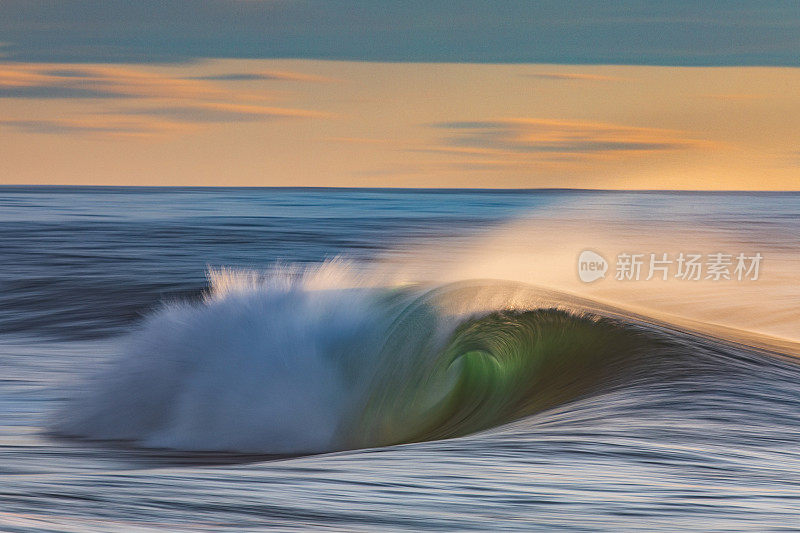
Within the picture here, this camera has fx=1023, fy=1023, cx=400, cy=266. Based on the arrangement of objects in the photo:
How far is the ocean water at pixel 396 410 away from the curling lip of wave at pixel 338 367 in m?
0.02

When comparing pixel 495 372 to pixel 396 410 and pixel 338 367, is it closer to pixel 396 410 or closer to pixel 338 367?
pixel 396 410

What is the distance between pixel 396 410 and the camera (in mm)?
6762

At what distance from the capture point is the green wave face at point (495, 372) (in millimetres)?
6520

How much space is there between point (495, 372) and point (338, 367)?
1233mm

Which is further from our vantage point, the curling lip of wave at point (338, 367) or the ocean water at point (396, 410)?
the curling lip of wave at point (338, 367)

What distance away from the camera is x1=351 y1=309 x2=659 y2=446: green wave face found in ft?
21.4

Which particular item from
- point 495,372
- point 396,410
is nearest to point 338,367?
point 396,410

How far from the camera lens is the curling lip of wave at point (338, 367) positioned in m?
6.43

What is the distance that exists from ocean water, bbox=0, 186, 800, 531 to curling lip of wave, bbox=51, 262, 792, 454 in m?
0.02

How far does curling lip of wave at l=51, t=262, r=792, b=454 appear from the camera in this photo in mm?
6426

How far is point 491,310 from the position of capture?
8156 millimetres

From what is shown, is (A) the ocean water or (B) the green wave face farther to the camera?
(B) the green wave face

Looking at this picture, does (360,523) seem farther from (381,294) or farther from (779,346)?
(779,346)

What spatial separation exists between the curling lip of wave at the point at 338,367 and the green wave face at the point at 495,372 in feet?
0.04
